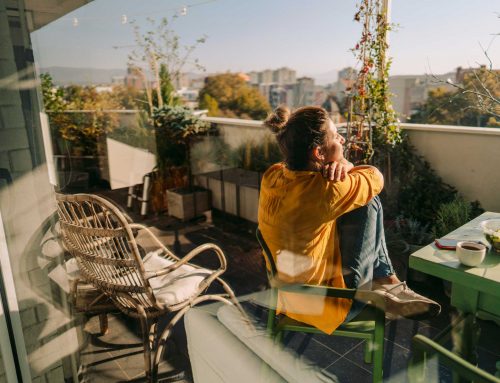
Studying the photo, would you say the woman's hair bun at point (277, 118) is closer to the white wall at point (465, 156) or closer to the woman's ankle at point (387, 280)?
the woman's ankle at point (387, 280)

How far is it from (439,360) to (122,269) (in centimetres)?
126

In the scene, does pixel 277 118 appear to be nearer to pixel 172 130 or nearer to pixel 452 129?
pixel 452 129

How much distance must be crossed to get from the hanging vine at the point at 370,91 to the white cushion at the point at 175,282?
1729 millimetres

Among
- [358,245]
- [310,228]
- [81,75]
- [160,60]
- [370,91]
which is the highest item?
[160,60]

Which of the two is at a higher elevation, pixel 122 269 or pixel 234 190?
pixel 122 269

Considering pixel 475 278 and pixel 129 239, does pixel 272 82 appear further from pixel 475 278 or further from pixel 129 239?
pixel 475 278

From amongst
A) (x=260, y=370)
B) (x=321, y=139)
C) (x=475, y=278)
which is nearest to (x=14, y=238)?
(x=260, y=370)

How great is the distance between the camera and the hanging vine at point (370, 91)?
3.01m

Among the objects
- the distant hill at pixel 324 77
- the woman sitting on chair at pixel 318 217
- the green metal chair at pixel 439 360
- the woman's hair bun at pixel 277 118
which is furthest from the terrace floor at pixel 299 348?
the distant hill at pixel 324 77

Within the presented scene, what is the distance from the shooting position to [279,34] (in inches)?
126

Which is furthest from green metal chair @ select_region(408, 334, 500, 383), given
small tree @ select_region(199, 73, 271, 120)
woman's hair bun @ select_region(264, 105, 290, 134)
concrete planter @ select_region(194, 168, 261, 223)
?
concrete planter @ select_region(194, 168, 261, 223)

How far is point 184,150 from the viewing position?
425cm

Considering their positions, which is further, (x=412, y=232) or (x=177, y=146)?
(x=177, y=146)

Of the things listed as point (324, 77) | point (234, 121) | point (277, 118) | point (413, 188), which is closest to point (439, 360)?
point (277, 118)
